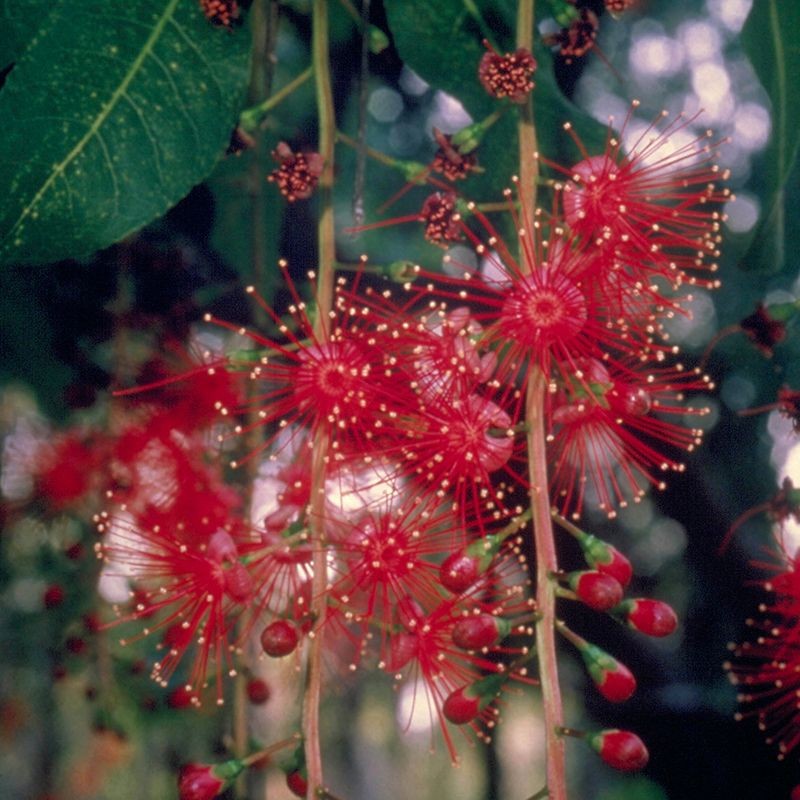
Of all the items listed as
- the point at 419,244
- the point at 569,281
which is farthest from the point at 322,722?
the point at 569,281

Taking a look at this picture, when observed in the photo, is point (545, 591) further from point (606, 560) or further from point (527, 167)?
point (527, 167)

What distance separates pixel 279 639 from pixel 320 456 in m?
0.16

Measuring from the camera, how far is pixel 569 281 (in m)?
0.83

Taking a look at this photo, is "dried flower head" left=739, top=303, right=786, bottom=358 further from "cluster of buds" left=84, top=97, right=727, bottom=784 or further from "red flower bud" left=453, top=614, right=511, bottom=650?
"red flower bud" left=453, top=614, right=511, bottom=650

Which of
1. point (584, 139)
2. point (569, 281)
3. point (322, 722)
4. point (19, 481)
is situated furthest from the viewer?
point (322, 722)

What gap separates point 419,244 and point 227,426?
1.46ft

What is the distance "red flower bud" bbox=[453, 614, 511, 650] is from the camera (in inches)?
29.5

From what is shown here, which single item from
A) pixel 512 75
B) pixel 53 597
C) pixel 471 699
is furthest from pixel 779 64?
pixel 53 597

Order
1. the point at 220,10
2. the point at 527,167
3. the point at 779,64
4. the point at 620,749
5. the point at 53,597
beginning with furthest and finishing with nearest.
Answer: the point at 53,597 < the point at 779,64 < the point at 220,10 < the point at 527,167 < the point at 620,749

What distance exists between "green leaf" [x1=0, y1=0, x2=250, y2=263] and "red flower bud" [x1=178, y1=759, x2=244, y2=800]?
0.46 metres

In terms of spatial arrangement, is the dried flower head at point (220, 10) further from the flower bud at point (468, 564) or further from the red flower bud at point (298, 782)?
the red flower bud at point (298, 782)

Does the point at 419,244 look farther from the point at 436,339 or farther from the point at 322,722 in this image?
the point at 322,722

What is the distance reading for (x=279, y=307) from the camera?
125 centimetres

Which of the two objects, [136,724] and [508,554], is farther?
[136,724]
